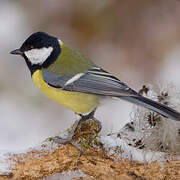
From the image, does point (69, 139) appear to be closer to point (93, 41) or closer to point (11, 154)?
point (11, 154)

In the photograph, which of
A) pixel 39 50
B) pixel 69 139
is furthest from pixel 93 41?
pixel 69 139

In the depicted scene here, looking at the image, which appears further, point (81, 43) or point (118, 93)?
point (81, 43)

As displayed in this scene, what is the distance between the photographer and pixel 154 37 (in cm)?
303

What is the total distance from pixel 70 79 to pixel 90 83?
7 cm

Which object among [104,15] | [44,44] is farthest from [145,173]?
[104,15]

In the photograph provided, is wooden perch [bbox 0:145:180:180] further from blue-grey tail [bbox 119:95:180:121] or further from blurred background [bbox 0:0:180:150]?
blurred background [bbox 0:0:180:150]

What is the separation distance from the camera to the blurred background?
2557 millimetres

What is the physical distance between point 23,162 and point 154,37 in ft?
6.39

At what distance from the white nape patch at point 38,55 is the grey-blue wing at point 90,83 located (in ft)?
0.15

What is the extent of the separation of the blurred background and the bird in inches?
38.5

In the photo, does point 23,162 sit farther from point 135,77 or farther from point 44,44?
point 135,77

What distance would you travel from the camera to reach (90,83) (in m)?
1.48

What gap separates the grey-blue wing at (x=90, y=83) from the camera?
1.43 metres

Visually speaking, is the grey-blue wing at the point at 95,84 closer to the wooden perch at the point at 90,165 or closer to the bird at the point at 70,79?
Result: the bird at the point at 70,79
